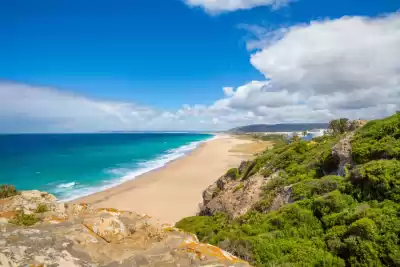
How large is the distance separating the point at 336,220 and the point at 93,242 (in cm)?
685

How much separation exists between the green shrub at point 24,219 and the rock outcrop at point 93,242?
0.12ft

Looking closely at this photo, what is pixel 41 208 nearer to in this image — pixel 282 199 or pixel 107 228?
pixel 107 228

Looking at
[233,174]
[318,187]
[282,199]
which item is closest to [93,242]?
[318,187]

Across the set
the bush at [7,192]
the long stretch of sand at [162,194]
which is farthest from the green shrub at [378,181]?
the long stretch of sand at [162,194]

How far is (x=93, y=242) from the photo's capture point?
537 centimetres

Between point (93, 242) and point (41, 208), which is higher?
point (41, 208)

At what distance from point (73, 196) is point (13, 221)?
25.8m

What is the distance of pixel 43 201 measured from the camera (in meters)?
7.55

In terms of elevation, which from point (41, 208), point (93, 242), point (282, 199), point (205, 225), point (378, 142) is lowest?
point (205, 225)

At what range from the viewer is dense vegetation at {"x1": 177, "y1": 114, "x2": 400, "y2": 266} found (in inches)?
261

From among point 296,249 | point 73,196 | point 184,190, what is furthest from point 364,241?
point 73,196

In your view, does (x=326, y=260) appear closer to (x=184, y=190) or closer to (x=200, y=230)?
(x=200, y=230)

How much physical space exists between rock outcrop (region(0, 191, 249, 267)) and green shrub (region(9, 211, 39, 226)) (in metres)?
0.04

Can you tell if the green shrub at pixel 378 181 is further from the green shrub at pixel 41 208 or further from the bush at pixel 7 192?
the bush at pixel 7 192
